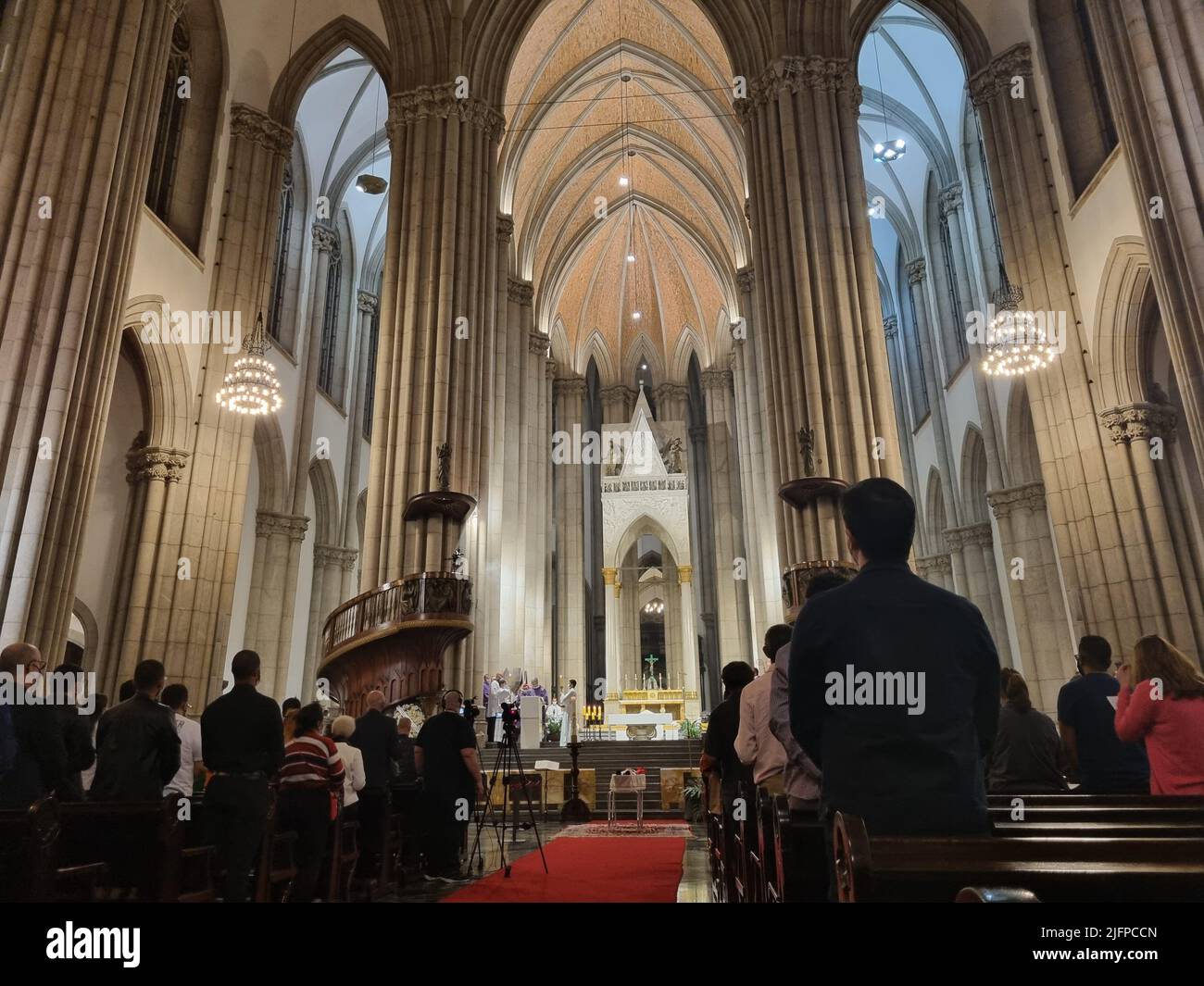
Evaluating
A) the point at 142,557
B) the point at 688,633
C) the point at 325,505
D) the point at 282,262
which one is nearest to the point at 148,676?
the point at 142,557

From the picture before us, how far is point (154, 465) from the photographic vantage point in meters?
12.5

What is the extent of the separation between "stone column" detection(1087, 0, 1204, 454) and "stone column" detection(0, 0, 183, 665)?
11.0 m

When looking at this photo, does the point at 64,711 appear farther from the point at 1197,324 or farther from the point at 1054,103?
the point at 1054,103

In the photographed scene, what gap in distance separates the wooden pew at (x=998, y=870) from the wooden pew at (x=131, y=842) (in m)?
3.17

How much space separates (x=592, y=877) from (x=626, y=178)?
84.0 feet

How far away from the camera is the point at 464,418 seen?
13.8 m

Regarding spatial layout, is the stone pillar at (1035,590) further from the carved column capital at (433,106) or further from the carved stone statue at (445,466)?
the carved column capital at (433,106)

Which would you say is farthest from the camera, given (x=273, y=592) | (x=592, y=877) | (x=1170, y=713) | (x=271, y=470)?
(x=271, y=470)

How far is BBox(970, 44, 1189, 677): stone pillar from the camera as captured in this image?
1061cm

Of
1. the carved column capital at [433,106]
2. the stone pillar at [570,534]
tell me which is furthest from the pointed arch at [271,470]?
the stone pillar at [570,534]

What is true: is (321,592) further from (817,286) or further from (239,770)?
(239,770)

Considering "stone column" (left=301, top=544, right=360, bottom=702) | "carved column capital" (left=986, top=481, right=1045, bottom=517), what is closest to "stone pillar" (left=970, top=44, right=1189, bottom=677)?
"carved column capital" (left=986, top=481, right=1045, bottom=517)

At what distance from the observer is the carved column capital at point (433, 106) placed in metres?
15.0

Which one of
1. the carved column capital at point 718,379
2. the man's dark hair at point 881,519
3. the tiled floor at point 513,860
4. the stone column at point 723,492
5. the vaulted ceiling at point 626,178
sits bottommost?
the tiled floor at point 513,860
